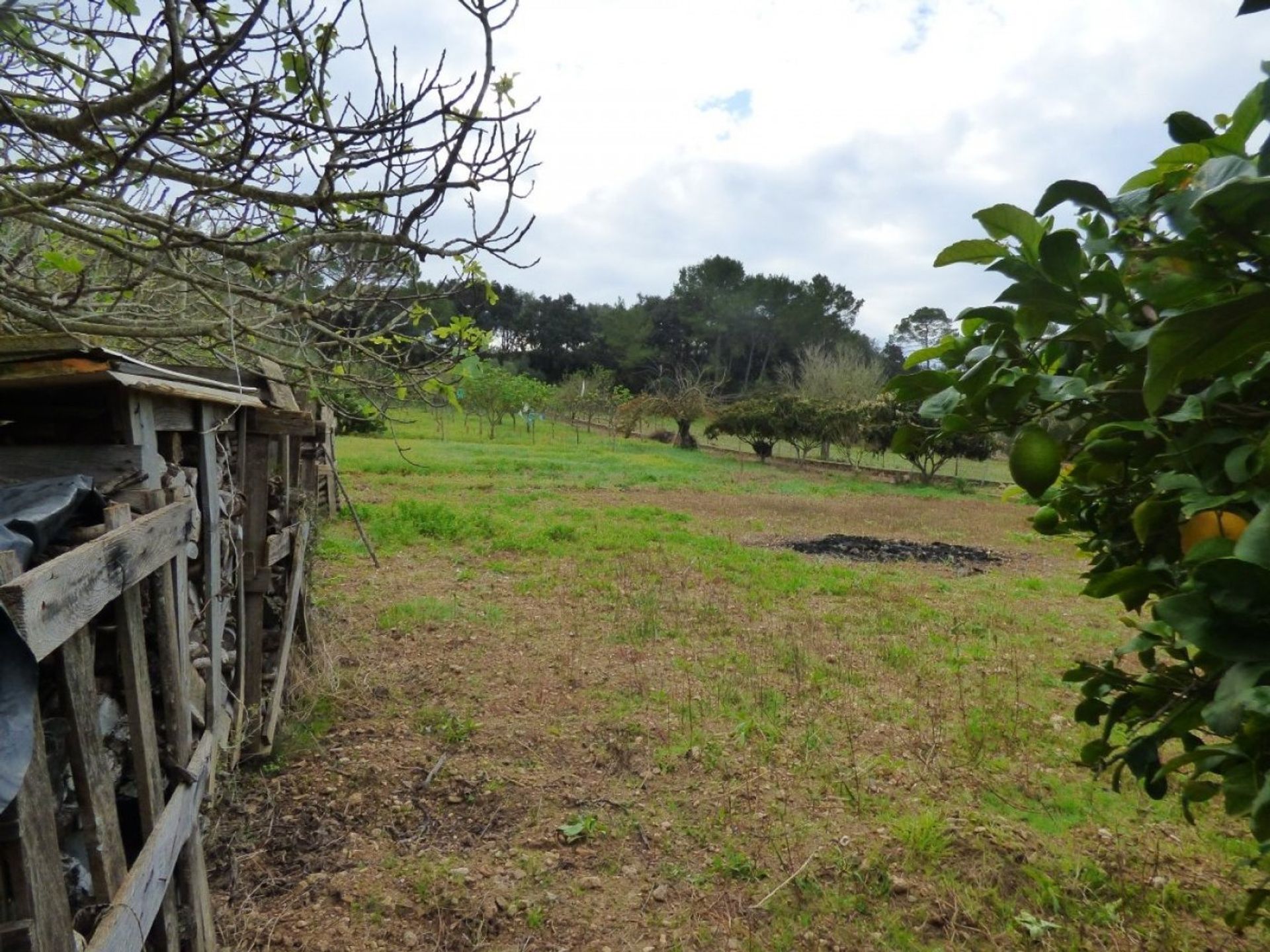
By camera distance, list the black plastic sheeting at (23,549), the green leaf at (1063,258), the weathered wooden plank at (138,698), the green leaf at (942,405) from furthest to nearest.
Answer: the weathered wooden plank at (138,698), the black plastic sheeting at (23,549), the green leaf at (942,405), the green leaf at (1063,258)

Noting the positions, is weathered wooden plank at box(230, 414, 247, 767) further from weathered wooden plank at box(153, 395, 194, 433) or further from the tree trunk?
A: the tree trunk

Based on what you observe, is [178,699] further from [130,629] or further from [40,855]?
[40,855]

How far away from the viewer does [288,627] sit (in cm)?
470

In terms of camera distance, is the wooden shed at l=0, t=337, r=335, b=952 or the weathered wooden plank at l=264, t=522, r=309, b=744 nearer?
the wooden shed at l=0, t=337, r=335, b=952

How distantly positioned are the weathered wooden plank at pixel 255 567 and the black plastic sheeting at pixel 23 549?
172 cm

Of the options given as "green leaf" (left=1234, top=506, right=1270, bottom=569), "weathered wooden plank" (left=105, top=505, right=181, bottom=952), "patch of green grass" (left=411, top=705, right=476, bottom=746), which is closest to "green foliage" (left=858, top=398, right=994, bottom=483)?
"patch of green grass" (left=411, top=705, right=476, bottom=746)

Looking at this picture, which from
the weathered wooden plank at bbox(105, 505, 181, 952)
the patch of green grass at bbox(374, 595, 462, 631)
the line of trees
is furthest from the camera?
the line of trees

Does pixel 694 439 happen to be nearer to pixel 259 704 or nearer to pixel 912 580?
pixel 912 580

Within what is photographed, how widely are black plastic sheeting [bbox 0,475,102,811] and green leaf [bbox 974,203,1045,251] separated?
1622 mm

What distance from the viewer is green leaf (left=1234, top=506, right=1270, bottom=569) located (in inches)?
27.8

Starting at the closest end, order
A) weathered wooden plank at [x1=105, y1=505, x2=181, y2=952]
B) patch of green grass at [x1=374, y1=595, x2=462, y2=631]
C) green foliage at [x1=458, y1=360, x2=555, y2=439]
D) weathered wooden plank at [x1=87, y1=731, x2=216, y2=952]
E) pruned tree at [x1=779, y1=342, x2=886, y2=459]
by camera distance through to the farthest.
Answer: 1. weathered wooden plank at [x1=87, y1=731, x2=216, y2=952]
2. weathered wooden plank at [x1=105, y1=505, x2=181, y2=952]
3. patch of green grass at [x1=374, y1=595, x2=462, y2=631]
4. green foliage at [x1=458, y1=360, x2=555, y2=439]
5. pruned tree at [x1=779, y1=342, x2=886, y2=459]

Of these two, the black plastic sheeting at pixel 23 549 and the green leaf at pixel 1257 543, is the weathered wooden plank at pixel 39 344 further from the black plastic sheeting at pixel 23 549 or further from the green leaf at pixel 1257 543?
the green leaf at pixel 1257 543

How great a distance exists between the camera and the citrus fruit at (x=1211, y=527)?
101 cm

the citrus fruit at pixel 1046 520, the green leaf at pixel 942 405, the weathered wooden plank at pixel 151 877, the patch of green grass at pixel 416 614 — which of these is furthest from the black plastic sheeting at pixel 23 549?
the patch of green grass at pixel 416 614
